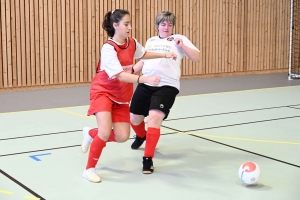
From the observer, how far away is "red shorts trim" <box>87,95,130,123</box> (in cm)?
422

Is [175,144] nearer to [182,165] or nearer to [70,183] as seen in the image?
[182,165]

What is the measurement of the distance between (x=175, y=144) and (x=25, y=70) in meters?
5.16

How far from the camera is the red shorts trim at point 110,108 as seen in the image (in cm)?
422

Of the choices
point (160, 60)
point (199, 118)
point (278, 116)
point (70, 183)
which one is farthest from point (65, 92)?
point (70, 183)

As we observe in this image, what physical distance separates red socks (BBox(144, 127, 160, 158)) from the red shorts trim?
252mm

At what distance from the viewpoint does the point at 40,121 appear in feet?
21.9

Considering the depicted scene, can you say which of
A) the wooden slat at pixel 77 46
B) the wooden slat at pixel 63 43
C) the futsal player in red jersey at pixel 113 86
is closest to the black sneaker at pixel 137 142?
the futsal player in red jersey at pixel 113 86

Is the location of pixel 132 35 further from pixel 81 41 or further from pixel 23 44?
pixel 23 44

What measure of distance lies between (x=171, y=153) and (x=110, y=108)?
110 centimetres

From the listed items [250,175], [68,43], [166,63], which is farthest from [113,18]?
[68,43]

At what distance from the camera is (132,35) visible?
10.9m

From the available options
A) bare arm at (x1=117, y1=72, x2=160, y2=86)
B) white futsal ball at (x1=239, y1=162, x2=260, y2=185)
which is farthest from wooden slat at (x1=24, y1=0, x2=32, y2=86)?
white futsal ball at (x1=239, y1=162, x2=260, y2=185)

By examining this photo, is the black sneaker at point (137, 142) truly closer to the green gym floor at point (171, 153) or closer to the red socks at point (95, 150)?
the green gym floor at point (171, 153)

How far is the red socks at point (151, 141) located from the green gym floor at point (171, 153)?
0.18 m
